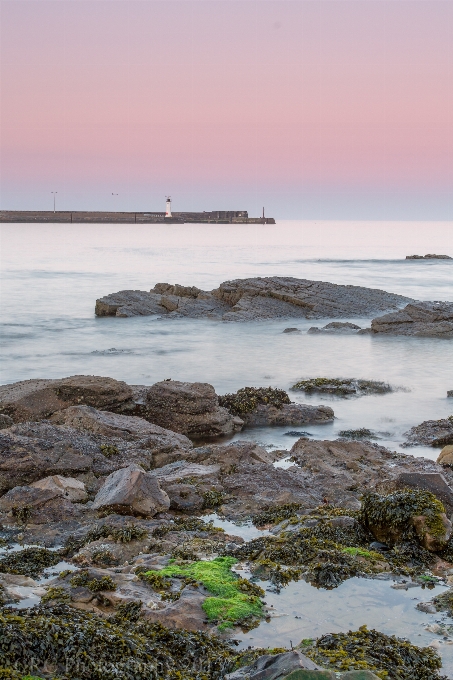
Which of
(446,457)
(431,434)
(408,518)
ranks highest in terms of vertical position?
(408,518)

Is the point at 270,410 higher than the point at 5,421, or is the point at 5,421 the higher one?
the point at 5,421

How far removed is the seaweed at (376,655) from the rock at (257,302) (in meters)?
19.5

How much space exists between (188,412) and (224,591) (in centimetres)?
576

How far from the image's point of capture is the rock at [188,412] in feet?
34.2

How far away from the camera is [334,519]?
609cm

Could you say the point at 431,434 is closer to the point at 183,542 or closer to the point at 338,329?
the point at 183,542

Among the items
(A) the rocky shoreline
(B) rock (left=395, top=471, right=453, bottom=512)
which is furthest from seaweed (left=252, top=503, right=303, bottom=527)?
(A) the rocky shoreline

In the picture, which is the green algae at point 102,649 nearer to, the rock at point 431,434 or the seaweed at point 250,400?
the rock at point 431,434

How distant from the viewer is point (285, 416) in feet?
36.6

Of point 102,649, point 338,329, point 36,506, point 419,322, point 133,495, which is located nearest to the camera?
point 102,649

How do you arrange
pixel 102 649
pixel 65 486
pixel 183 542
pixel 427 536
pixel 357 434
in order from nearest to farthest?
1. pixel 102 649
2. pixel 427 536
3. pixel 183 542
4. pixel 65 486
5. pixel 357 434

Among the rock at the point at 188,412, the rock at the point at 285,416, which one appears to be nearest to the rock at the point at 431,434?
the rock at the point at 285,416

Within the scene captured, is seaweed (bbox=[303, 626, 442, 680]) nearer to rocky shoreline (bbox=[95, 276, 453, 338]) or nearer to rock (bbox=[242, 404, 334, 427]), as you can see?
rock (bbox=[242, 404, 334, 427])

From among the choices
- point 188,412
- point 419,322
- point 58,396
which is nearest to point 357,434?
point 188,412
